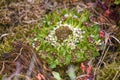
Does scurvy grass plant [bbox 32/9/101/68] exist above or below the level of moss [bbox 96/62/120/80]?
above

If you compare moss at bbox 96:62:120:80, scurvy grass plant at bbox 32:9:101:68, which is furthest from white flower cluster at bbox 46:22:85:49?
moss at bbox 96:62:120:80

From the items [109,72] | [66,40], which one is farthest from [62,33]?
[109,72]

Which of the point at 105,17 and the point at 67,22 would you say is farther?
the point at 105,17

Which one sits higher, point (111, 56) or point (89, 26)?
point (89, 26)

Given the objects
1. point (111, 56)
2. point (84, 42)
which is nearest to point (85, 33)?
point (84, 42)

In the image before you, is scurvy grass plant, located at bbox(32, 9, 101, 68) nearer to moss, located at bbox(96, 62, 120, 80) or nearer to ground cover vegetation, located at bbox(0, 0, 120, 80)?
ground cover vegetation, located at bbox(0, 0, 120, 80)

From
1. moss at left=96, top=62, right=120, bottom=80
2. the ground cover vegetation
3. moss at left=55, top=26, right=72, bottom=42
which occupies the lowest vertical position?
moss at left=96, top=62, right=120, bottom=80

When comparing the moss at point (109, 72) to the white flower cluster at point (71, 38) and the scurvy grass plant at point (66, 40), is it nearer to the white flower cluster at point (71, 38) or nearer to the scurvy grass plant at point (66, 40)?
the scurvy grass plant at point (66, 40)

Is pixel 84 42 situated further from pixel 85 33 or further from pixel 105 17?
pixel 105 17
